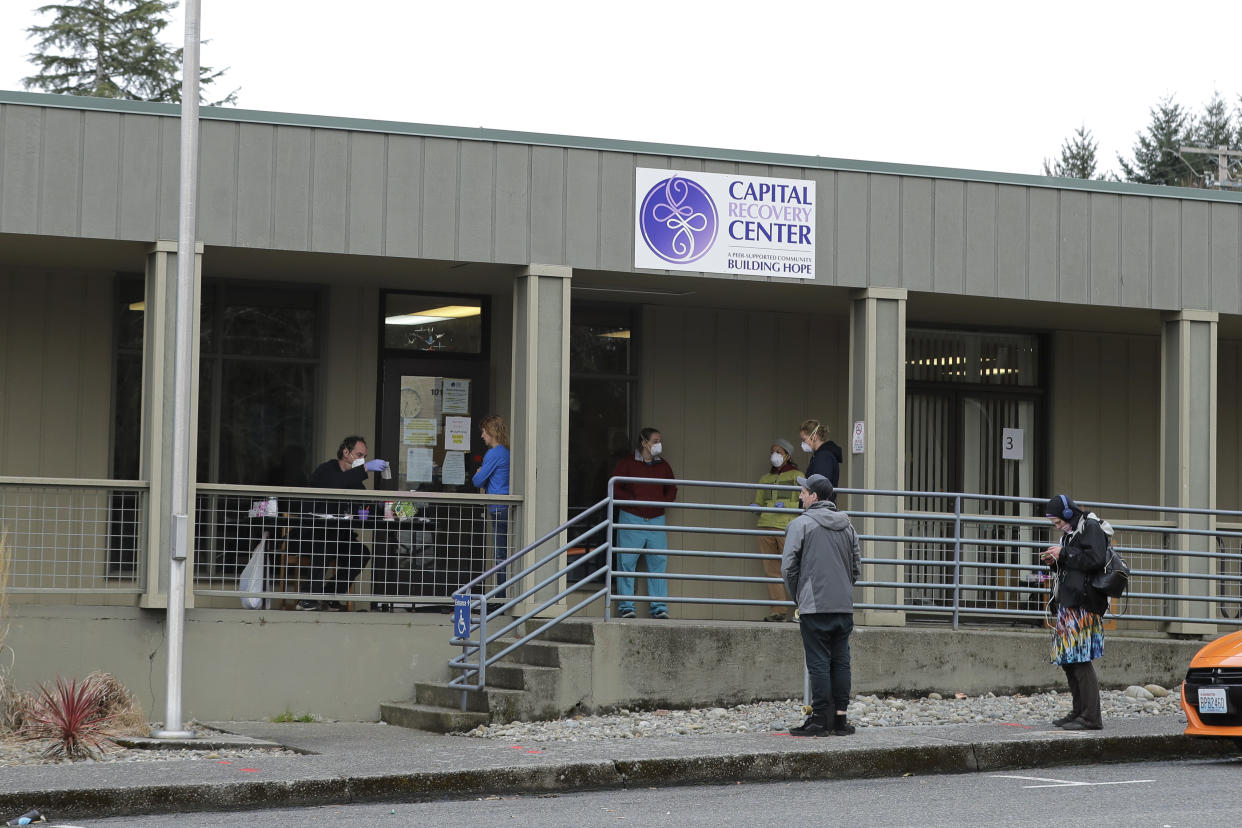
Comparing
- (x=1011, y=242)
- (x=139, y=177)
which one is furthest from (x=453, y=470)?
(x=1011, y=242)

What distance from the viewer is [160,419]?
1233 cm

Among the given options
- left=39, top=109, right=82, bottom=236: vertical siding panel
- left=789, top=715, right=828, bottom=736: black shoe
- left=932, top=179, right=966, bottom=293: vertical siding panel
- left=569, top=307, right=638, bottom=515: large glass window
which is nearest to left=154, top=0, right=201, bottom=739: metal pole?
left=39, top=109, right=82, bottom=236: vertical siding panel

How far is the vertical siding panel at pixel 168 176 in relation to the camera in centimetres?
1234

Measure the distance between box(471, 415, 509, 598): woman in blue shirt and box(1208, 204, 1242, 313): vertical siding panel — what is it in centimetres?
669

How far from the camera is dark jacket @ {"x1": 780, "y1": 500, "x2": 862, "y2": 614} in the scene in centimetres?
1098

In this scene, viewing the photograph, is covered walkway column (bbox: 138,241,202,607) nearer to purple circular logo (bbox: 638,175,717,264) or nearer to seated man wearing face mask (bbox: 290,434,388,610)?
seated man wearing face mask (bbox: 290,434,388,610)

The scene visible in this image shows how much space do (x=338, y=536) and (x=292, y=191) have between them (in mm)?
2739

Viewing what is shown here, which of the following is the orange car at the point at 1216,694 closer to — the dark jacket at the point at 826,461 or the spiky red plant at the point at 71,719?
the dark jacket at the point at 826,461

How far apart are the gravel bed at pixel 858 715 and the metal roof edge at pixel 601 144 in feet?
14.4

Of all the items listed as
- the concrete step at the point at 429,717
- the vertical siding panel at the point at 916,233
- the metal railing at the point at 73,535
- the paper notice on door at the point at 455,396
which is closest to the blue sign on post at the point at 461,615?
the concrete step at the point at 429,717

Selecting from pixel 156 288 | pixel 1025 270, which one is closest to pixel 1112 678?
pixel 1025 270

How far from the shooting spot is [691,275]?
1366 cm

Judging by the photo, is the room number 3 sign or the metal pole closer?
the metal pole

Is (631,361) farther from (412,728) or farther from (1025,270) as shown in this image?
(412,728)
